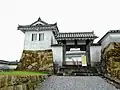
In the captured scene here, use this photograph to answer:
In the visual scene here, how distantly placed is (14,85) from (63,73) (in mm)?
10849

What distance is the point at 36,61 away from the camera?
20344mm

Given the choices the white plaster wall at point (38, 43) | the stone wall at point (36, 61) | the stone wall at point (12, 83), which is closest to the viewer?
the stone wall at point (12, 83)

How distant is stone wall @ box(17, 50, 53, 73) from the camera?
63.6 feet

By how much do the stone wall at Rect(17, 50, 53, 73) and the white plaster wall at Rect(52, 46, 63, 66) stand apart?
0.60 m

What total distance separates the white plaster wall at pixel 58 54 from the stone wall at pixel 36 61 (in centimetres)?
60

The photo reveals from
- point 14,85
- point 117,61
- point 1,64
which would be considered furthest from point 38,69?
A: point 14,85

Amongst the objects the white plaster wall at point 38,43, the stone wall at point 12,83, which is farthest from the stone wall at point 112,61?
the stone wall at point 12,83

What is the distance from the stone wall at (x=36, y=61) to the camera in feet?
63.6

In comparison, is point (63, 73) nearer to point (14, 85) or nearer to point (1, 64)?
point (1, 64)

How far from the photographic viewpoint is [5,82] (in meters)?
4.75

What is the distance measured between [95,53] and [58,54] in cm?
492

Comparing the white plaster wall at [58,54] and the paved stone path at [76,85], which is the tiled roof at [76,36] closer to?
the white plaster wall at [58,54]

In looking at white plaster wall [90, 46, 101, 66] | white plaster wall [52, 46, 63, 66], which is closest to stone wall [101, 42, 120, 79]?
white plaster wall [90, 46, 101, 66]

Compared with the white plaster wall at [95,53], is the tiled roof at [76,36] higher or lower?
higher
